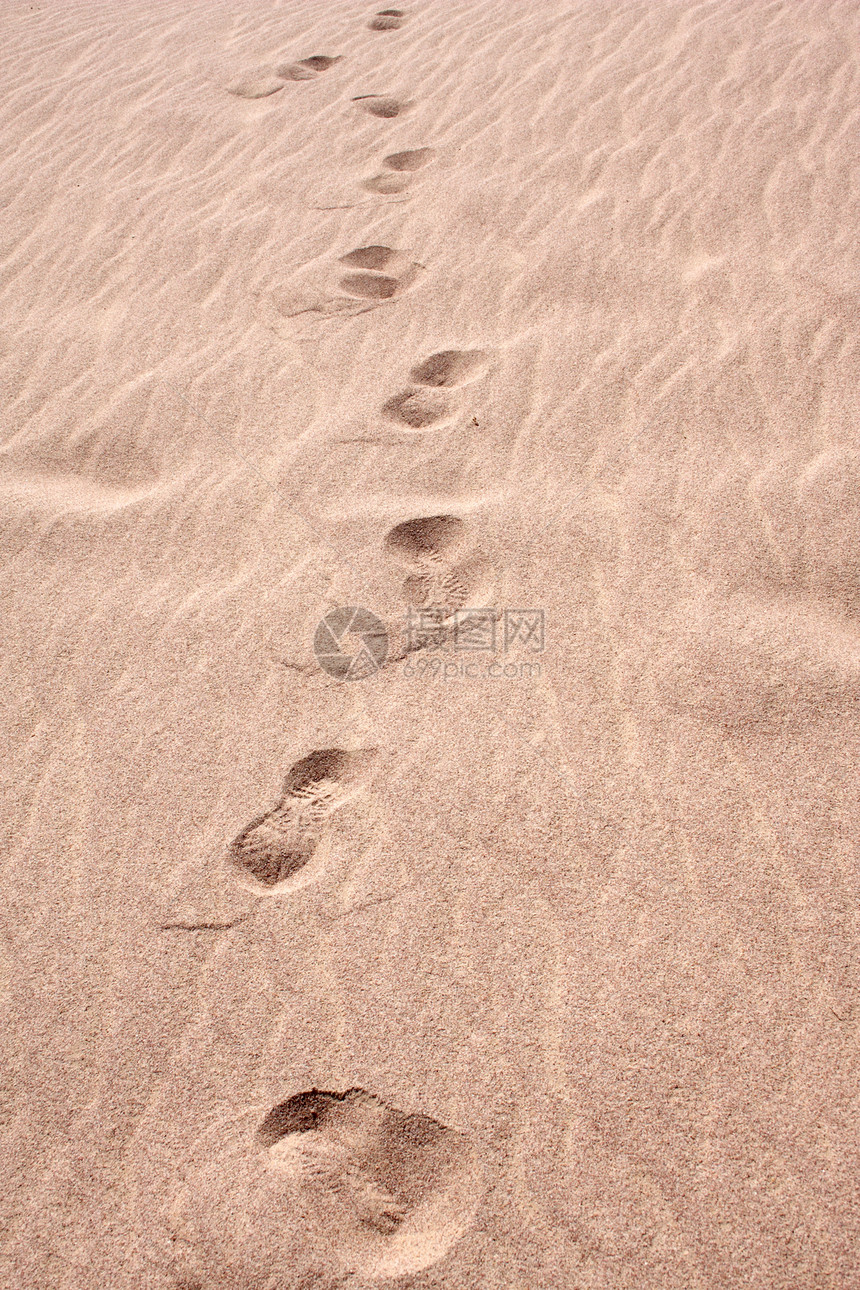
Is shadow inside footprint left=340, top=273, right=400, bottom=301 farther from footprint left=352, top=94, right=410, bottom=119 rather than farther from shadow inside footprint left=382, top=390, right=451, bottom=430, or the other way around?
A: footprint left=352, top=94, right=410, bottom=119

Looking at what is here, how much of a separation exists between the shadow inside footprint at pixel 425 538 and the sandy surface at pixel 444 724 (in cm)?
1

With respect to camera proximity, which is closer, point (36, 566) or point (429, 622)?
point (429, 622)

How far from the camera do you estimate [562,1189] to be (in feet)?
4.63

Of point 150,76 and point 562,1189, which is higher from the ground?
point 150,76

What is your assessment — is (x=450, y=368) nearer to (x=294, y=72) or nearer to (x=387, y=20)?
(x=294, y=72)

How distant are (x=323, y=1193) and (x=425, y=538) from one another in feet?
5.29

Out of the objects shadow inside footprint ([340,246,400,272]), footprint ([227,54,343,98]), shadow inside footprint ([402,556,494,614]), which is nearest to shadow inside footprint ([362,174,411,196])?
shadow inside footprint ([340,246,400,272])

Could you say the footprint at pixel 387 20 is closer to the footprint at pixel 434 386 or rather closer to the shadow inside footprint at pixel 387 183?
the shadow inside footprint at pixel 387 183

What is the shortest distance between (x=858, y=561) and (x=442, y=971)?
59.8 inches

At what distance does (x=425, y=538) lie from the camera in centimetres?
247

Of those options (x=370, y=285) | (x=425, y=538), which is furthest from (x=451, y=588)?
(x=370, y=285)

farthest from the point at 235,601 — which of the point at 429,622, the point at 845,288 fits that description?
the point at 845,288

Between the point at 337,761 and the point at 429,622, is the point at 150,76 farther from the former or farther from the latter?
the point at 337,761

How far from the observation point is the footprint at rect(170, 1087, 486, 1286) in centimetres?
137
